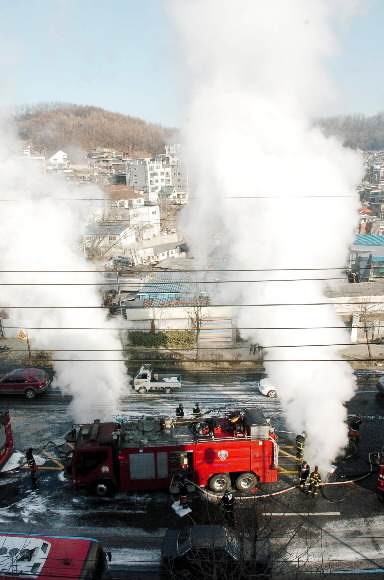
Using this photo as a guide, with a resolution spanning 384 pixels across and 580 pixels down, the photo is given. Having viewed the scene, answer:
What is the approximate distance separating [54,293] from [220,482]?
9065mm

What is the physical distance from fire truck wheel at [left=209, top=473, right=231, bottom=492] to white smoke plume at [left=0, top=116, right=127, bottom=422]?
4.81 metres

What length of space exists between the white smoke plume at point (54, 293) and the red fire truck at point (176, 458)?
3.60 meters

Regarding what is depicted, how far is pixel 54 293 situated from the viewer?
16531 millimetres

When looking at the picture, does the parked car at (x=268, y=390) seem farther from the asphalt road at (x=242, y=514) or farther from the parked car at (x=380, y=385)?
the parked car at (x=380, y=385)

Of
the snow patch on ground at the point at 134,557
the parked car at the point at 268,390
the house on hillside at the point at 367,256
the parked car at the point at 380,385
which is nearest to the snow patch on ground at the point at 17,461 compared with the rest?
the snow patch on ground at the point at 134,557

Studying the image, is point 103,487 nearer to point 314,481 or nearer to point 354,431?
point 314,481

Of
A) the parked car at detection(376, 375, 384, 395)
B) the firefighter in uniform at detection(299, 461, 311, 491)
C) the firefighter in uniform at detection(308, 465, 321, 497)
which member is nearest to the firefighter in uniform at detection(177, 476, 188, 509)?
the firefighter in uniform at detection(299, 461, 311, 491)

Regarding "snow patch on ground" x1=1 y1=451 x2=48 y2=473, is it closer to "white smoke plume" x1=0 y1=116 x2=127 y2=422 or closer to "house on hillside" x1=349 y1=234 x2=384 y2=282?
"white smoke plume" x1=0 y1=116 x2=127 y2=422

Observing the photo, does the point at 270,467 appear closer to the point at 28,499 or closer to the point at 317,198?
the point at 28,499

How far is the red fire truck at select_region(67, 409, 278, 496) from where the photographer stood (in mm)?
10445

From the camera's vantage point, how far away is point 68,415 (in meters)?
14.8

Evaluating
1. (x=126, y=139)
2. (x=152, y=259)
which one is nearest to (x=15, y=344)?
(x=152, y=259)

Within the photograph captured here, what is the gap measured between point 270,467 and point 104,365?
266 inches

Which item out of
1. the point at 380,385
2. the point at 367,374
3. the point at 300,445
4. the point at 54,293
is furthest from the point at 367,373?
the point at 54,293
